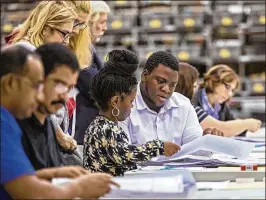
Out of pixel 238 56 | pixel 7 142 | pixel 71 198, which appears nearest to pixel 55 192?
pixel 71 198

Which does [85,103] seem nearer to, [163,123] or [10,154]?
[163,123]

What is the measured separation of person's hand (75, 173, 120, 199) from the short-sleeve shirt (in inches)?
5.9

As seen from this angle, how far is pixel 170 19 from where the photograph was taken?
8.59m

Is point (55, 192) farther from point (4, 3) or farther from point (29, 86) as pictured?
point (4, 3)

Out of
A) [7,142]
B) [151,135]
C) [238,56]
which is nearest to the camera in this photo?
[7,142]

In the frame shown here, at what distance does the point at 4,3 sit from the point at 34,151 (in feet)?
24.1

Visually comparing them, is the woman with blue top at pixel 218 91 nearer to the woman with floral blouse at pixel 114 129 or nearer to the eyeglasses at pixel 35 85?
the woman with floral blouse at pixel 114 129

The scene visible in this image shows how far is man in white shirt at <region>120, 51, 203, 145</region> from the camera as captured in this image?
10.7ft

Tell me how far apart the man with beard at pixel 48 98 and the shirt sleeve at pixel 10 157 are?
0.60 ft

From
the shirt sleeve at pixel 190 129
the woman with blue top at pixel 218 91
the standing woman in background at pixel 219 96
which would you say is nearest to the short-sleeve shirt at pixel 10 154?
the shirt sleeve at pixel 190 129

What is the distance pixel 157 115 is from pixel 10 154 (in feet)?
5.65

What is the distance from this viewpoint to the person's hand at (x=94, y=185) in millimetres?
1826

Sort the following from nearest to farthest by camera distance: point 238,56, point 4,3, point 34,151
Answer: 1. point 34,151
2. point 238,56
3. point 4,3

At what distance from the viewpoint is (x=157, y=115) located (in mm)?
3400
